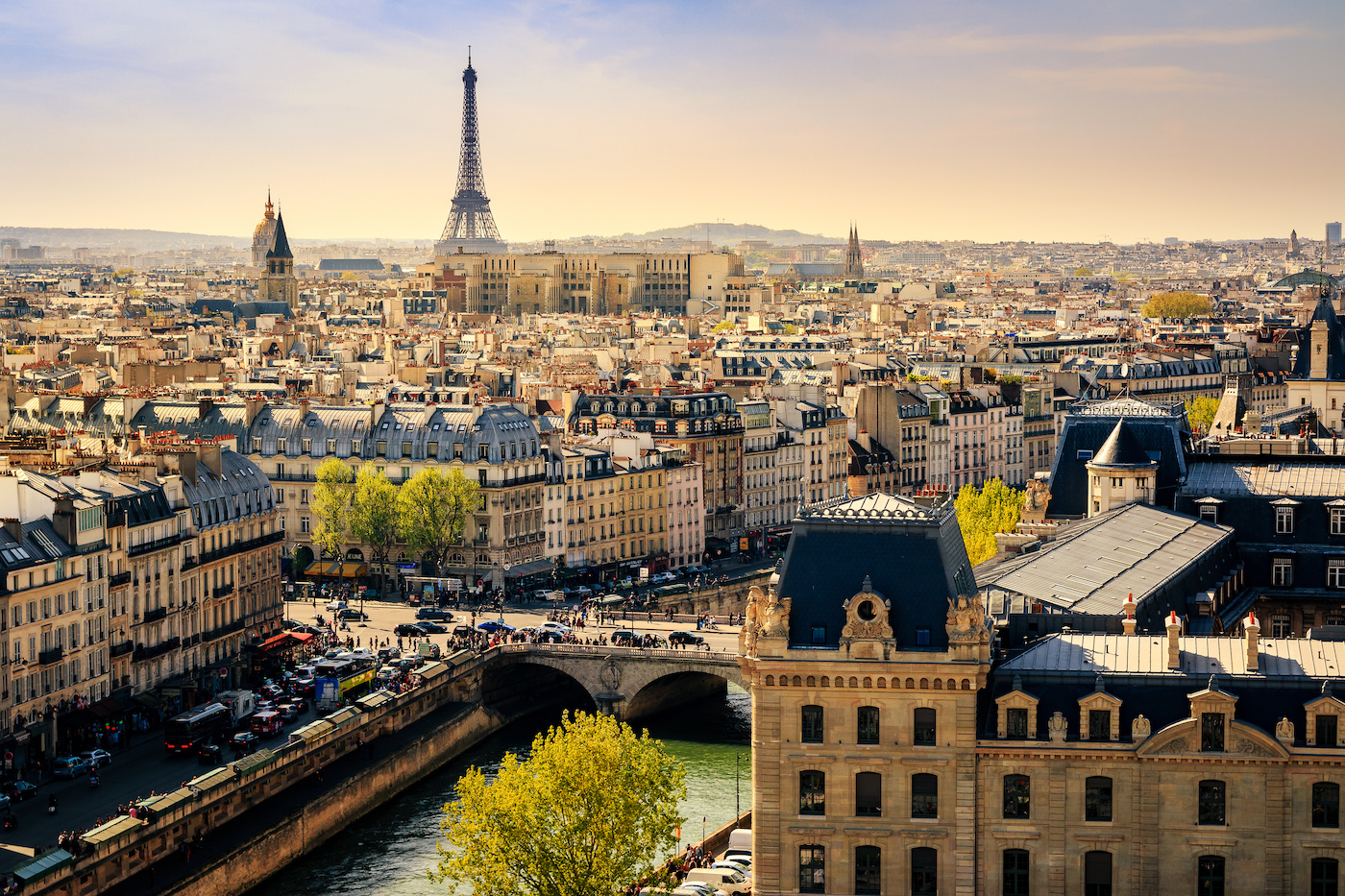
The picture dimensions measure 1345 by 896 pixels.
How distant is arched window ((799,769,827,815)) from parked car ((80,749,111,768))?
94.7 ft

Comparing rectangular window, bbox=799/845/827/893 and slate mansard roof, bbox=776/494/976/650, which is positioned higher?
slate mansard roof, bbox=776/494/976/650

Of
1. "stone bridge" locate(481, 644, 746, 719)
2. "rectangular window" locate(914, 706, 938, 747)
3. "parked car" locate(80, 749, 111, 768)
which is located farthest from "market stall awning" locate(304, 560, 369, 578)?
"rectangular window" locate(914, 706, 938, 747)

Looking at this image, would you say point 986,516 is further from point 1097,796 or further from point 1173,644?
point 1097,796

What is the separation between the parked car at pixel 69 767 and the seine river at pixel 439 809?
7526mm

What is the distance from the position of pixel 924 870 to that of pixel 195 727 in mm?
32814

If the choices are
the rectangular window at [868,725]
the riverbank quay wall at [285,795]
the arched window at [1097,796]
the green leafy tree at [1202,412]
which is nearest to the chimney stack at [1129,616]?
the arched window at [1097,796]

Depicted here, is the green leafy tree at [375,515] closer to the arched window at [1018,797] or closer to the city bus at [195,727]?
the city bus at [195,727]

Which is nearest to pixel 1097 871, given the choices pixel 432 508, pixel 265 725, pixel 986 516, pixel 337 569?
pixel 265 725

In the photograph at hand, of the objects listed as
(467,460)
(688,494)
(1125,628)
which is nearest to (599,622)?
(467,460)

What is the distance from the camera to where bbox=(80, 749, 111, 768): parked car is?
244 ft

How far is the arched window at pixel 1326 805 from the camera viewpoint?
52.6 metres

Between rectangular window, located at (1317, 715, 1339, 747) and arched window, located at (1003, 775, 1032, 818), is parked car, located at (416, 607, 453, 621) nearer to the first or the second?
arched window, located at (1003, 775, 1032, 818)

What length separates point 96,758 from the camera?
7469cm

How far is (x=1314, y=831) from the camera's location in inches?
2069
